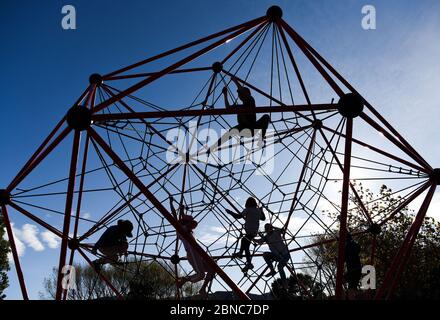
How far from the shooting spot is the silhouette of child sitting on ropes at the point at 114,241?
9.05m

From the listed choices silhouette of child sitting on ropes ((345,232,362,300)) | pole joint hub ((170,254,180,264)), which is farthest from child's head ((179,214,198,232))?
silhouette of child sitting on ropes ((345,232,362,300))

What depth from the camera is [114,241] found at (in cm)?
912

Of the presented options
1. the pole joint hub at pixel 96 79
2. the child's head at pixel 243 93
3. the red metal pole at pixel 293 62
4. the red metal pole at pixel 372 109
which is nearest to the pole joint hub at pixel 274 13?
the red metal pole at pixel 293 62

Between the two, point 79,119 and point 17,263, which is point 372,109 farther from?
point 17,263

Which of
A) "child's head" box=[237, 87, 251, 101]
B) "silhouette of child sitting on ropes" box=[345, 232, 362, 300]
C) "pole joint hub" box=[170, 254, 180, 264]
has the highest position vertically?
"child's head" box=[237, 87, 251, 101]

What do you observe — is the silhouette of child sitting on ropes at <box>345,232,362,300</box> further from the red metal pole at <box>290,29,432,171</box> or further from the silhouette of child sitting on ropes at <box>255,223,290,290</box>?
the red metal pole at <box>290,29,432,171</box>

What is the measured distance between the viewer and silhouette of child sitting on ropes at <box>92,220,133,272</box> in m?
9.05

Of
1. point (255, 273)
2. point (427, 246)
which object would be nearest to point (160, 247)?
point (255, 273)

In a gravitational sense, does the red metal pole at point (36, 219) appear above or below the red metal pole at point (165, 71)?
below

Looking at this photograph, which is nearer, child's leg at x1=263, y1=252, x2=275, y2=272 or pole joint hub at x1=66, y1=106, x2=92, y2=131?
pole joint hub at x1=66, y1=106, x2=92, y2=131

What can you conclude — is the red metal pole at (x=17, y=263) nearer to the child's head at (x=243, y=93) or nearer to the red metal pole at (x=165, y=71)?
the red metal pole at (x=165, y=71)

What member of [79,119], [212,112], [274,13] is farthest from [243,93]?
[79,119]
